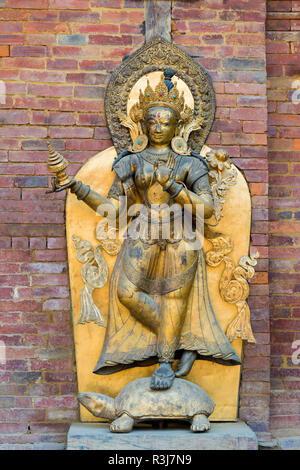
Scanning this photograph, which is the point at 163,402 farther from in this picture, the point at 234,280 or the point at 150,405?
the point at 234,280

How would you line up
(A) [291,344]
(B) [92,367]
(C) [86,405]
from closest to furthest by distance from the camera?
1. (C) [86,405]
2. (B) [92,367]
3. (A) [291,344]

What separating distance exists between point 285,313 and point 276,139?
1.07 m

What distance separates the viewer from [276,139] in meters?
4.45

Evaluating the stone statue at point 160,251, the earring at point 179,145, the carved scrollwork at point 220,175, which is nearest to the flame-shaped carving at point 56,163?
the stone statue at point 160,251

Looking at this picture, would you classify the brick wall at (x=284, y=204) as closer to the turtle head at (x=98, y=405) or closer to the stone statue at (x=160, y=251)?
the stone statue at (x=160, y=251)

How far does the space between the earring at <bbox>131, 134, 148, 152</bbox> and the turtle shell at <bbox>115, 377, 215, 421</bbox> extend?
1.28 metres

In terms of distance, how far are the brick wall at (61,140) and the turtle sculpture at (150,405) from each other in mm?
383

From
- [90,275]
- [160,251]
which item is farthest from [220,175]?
[90,275]

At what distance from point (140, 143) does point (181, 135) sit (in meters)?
0.25

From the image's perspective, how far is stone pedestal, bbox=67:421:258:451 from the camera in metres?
3.65

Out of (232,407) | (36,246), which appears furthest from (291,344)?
(36,246)

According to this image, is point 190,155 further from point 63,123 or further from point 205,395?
point 205,395

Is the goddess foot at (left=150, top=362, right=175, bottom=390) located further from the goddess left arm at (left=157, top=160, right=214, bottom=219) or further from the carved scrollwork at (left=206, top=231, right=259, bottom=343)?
the goddess left arm at (left=157, top=160, right=214, bottom=219)

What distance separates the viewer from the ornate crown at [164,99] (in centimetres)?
399
